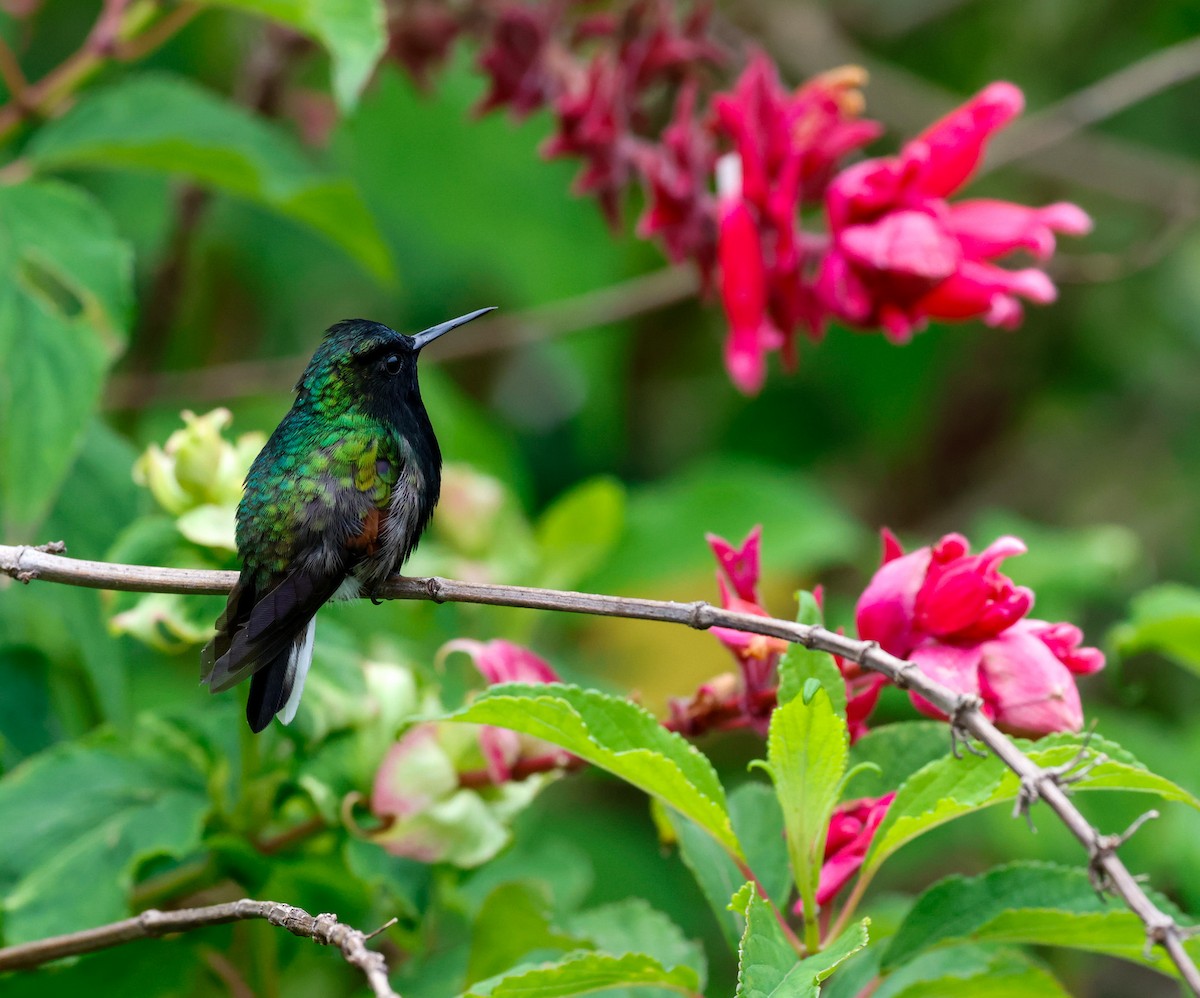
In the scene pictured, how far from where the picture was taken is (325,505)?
136 cm

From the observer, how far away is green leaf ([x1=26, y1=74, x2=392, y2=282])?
64.4 inches

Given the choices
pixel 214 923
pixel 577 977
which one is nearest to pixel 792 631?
pixel 577 977

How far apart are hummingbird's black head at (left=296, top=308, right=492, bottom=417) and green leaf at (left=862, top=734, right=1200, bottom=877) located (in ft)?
2.28

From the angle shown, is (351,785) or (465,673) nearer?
(351,785)

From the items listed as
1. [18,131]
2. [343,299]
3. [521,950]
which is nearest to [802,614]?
[521,950]

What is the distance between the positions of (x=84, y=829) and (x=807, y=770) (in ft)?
2.35

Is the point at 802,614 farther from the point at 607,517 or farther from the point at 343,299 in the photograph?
the point at 343,299

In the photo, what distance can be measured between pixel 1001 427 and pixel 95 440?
2.42 m

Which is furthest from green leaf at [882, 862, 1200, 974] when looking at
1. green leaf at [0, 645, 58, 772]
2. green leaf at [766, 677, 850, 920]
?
green leaf at [0, 645, 58, 772]

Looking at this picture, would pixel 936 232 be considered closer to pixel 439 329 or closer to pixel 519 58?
pixel 439 329

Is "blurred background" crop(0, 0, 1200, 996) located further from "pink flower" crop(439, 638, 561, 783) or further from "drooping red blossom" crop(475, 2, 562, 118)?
"pink flower" crop(439, 638, 561, 783)

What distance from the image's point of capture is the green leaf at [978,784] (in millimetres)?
935

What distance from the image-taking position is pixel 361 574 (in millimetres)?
1378

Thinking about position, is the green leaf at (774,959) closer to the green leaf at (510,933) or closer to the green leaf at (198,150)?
the green leaf at (510,933)
